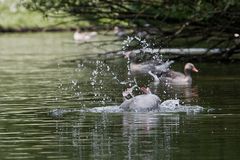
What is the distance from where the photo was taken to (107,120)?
15273 millimetres

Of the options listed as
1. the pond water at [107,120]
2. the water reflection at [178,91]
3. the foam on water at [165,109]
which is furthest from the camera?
the water reflection at [178,91]

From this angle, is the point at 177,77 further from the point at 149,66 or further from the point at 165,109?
the point at 165,109

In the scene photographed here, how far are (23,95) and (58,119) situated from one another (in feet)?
14.8

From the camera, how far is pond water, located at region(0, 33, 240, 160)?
40.1 ft

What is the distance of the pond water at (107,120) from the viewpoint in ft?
40.1

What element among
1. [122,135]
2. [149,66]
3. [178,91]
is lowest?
[122,135]

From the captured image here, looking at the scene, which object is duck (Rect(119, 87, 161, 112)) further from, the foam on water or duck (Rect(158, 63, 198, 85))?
duck (Rect(158, 63, 198, 85))

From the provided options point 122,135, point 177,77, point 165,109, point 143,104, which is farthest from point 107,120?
point 177,77

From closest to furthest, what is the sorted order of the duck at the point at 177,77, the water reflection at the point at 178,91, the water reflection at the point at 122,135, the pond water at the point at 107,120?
1. the water reflection at the point at 122,135
2. the pond water at the point at 107,120
3. the water reflection at the point at 178,91
4. the duck at the point at 177,77

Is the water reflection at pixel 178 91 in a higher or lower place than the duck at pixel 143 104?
higher

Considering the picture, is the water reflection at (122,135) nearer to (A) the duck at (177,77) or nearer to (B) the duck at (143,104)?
(B) the duck at (143,104)

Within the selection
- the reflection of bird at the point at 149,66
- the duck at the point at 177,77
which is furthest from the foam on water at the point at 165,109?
the reflection of bird at the point at 149,66

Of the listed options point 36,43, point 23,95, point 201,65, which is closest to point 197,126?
point 23,95

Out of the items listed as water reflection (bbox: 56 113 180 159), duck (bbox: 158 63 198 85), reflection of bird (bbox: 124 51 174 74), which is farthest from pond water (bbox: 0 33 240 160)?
reflection of bird (bbox: 124 51 174 74)
